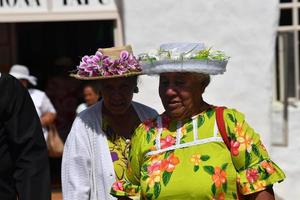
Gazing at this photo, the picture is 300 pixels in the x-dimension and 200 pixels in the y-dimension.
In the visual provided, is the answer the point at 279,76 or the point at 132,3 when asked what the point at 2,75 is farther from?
the point at 279,76

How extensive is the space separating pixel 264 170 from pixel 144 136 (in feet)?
2.04

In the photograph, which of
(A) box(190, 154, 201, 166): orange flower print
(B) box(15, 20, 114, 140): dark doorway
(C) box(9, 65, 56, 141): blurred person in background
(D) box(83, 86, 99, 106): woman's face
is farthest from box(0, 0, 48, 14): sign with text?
(A) box(190, 154, 201, 166): orange flower print

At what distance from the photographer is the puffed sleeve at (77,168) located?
5113mm

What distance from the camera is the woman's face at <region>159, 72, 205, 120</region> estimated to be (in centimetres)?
436

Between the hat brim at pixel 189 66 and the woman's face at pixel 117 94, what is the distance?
0.75m

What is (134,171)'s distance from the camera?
4430 millimetres

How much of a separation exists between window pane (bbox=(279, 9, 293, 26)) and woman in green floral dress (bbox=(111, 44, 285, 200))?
16.9 ft

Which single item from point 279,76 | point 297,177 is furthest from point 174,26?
point 297,177

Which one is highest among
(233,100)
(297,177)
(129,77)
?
(129,77)

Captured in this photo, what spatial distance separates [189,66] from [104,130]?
1.06 m

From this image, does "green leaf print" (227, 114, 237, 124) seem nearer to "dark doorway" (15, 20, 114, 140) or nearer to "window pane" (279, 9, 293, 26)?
"window pane" (279, 9, 293, 26)

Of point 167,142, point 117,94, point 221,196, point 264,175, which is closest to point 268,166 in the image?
point 264,175

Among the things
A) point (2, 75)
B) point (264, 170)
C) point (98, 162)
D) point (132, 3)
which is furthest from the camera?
point (132, 3)

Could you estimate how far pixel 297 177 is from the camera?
9297 mm
